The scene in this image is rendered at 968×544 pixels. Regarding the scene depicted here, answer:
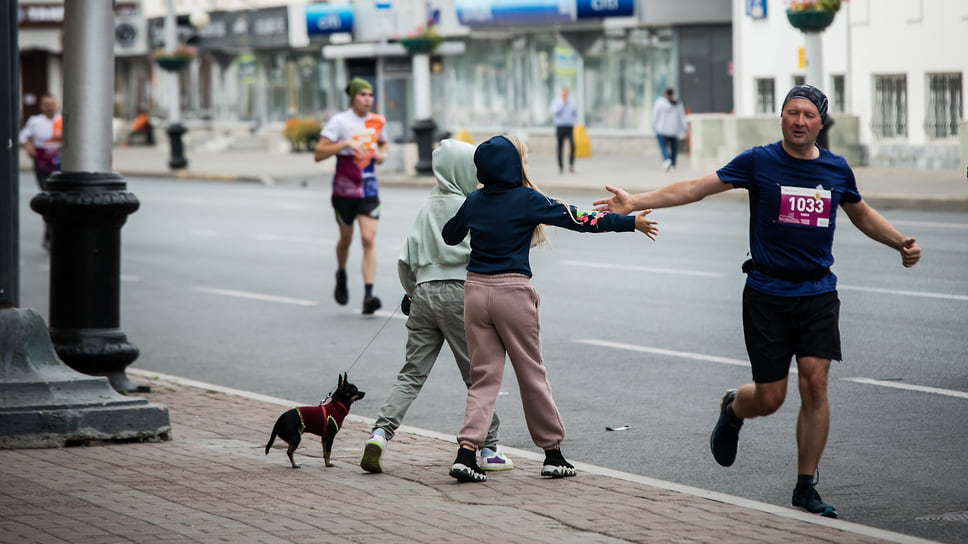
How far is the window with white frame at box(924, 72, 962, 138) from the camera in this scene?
1192 inches

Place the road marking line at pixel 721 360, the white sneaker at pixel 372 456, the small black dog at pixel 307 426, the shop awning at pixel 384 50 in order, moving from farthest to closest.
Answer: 1. the shop awning at pixel 384 50
2. the road marking line at pixel 721 360
3. the small black dog at pixel 307 426
4. the white sneaker at pixel 372 456

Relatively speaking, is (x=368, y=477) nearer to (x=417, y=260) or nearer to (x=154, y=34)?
(x=417, y=260)

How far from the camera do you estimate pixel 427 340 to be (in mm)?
7289

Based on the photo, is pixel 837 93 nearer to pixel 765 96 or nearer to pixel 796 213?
pixel 765 96

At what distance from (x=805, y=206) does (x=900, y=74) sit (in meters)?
26.6

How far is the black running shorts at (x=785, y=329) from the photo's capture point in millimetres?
6273

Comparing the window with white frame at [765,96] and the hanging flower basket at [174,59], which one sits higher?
the hanging flower basket at [174,59]

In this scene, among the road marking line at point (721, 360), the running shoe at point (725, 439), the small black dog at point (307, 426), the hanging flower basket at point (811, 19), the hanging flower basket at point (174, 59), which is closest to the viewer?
the running shoe at point (725, 439)

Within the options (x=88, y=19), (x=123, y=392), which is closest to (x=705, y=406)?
(x=123, y=392)

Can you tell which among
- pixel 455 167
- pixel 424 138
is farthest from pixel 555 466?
pixel 424 138

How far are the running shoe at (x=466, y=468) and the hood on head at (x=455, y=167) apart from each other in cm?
128

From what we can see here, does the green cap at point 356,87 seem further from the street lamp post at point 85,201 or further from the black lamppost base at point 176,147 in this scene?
the black lamppost base at point 176,147

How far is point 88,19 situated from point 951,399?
Answer: 17.3ft

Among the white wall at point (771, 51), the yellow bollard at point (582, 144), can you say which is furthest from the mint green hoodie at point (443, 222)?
the yellow bollard at point (582, 144)
